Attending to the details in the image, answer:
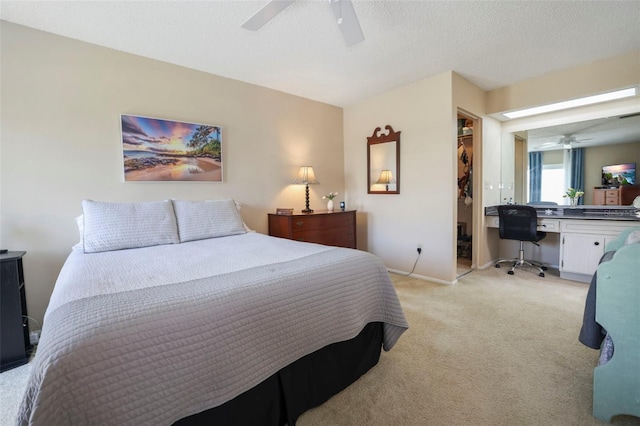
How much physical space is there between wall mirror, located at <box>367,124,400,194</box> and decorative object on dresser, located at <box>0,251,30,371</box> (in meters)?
3.58

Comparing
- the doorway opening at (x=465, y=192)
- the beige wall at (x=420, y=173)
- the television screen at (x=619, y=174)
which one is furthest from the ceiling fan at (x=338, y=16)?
the television screen at (x=619, y=174)

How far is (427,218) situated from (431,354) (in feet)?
6.16

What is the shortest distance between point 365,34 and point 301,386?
2.57 meters

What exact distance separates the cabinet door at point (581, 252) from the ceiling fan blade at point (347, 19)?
337 centimetres

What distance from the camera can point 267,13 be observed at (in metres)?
1.81

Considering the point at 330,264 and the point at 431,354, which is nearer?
the point at 330,264

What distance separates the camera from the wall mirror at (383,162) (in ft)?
12.4

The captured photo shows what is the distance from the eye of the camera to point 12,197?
213 centimetres

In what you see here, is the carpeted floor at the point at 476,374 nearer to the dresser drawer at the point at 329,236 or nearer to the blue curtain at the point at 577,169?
the dresser drawer at the point at 329,236

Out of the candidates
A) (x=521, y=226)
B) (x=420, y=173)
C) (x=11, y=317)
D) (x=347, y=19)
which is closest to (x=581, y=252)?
(x=521, y=226)

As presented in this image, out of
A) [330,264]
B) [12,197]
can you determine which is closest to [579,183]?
[330,264]

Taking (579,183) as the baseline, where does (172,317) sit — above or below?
below

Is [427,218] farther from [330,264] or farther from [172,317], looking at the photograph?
[172,317]

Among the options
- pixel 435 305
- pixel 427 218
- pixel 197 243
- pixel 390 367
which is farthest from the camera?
pixel 427 218
